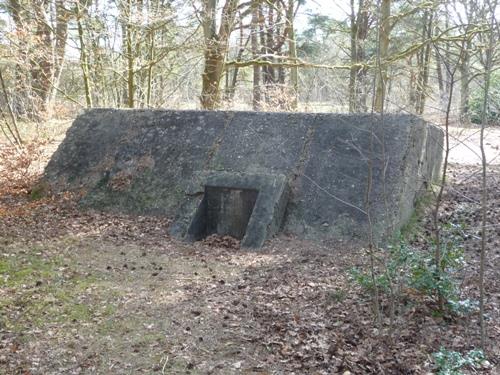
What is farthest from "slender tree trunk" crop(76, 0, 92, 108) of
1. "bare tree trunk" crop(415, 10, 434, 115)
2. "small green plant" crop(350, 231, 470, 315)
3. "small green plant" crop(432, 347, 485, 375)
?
"small green plant" crop(432, 347, 485, 375)

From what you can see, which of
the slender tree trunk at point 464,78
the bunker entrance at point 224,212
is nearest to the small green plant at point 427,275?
the slender tree trunk at point 464,78

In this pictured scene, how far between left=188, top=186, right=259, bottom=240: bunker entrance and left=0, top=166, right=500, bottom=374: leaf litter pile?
0.32m

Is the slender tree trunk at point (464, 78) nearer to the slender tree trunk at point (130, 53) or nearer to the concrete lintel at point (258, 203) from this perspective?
the concrete lintel at point (258, 203)

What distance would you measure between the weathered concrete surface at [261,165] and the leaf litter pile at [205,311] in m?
0.47

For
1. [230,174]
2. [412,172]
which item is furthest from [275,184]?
[412,172]

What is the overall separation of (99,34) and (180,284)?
8.81 meters

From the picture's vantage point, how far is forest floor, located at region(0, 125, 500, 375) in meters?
3.55

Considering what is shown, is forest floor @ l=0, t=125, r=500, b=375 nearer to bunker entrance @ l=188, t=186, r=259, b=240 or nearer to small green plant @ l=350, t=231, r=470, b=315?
small green plant @ l=350, t=231, r=470, b=315

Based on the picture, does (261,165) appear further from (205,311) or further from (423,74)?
(423,74)

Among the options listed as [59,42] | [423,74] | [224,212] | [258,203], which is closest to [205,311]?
[258,203]

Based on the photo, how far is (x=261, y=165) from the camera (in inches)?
278

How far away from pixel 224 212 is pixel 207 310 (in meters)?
2.62

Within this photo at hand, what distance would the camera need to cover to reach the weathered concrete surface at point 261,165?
21.1 ft

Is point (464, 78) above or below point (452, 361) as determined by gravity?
above
